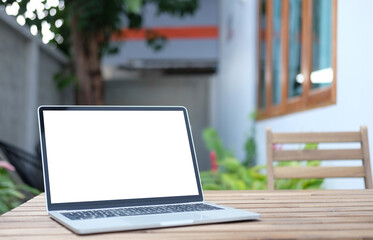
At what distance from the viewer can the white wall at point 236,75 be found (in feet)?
21.4

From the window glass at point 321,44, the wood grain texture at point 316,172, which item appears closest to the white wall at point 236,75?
the window glass at point 321,44

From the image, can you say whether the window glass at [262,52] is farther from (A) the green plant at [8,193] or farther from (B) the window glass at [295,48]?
(A) the green plant at [8,193]

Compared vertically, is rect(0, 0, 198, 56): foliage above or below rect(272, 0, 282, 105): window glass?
above

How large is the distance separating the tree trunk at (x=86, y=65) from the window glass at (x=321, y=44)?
290 cm

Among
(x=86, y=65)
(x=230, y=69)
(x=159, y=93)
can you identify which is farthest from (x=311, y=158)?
(x=159, y=93)

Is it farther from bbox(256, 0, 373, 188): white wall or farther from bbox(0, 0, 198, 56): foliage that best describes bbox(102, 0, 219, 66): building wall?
bbox(256, 0, 373, 188): white wall

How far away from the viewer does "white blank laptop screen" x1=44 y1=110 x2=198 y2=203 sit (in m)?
1.20

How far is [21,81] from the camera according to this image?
204 inches

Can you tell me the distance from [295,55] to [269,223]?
12.4 feet

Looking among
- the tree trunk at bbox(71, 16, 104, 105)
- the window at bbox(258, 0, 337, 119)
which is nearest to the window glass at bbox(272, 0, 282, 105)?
the window at bbox(258, 0, 337, 119)

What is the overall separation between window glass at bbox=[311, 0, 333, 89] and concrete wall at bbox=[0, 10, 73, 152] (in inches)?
93.1

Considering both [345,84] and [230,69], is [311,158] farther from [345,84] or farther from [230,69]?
[230,69]

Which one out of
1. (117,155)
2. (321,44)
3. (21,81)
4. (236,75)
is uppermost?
(321,44)

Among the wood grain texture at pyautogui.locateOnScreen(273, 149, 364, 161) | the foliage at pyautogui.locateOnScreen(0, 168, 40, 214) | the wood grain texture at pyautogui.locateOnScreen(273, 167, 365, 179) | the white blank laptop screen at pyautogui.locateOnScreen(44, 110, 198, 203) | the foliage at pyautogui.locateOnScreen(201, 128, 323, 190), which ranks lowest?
the foliage at pyautogui.locateOnScreen(201, 128, 323, 190)
